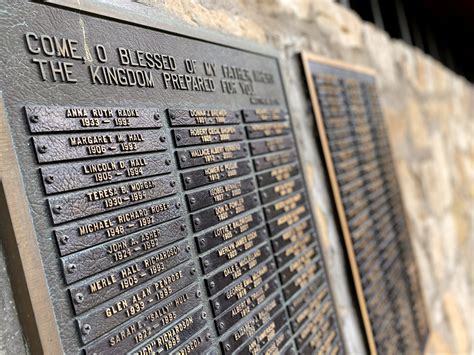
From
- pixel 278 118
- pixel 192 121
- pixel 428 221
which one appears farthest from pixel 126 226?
pixel 428 221

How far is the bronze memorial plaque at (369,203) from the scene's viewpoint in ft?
9.45

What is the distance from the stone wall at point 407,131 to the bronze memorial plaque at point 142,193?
0.54 feet

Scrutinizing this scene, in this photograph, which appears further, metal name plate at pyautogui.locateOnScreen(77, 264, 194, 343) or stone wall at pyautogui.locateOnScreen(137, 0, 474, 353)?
stone wall at pyautogui.locateOnScreen(137, 0, 474, 353)

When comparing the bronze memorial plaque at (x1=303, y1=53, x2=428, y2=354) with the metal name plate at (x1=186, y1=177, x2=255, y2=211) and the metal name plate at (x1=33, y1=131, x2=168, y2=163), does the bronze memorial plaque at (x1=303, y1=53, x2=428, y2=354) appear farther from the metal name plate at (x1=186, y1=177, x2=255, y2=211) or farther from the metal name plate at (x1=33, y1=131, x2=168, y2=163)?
the metal name plate at (x1=33, y1=131, x2=168, y2=163)

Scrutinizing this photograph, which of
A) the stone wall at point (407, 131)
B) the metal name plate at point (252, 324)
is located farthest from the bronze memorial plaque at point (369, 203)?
the metal name plate at point (252, 324)

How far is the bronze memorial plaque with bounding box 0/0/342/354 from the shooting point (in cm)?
124

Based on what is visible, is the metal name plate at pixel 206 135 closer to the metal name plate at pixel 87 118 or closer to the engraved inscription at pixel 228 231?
the metal name plate at pixel 87 118

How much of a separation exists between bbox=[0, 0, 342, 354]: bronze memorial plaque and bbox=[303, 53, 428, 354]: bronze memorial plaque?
0.65 metres

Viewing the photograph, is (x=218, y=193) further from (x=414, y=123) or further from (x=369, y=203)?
(x=414, y=123)

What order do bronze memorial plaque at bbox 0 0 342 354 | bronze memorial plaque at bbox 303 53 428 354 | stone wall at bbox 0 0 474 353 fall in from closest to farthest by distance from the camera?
bronze memorial plaque at bbox 0 0 342 354 → stone wall at bbox 0 0 474 353 → bronze memorial plaque at bbox 303 53 428 354

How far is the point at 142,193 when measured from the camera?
4.99ft

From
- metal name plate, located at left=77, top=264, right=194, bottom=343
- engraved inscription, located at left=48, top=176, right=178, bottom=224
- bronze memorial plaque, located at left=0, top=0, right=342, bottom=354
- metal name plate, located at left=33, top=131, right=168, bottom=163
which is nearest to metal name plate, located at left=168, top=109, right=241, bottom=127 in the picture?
bronze memorial plaque, located at left=0, top=0, right=342, bottom=354

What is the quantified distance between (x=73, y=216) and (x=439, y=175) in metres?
4.87

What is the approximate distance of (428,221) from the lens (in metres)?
4.70
